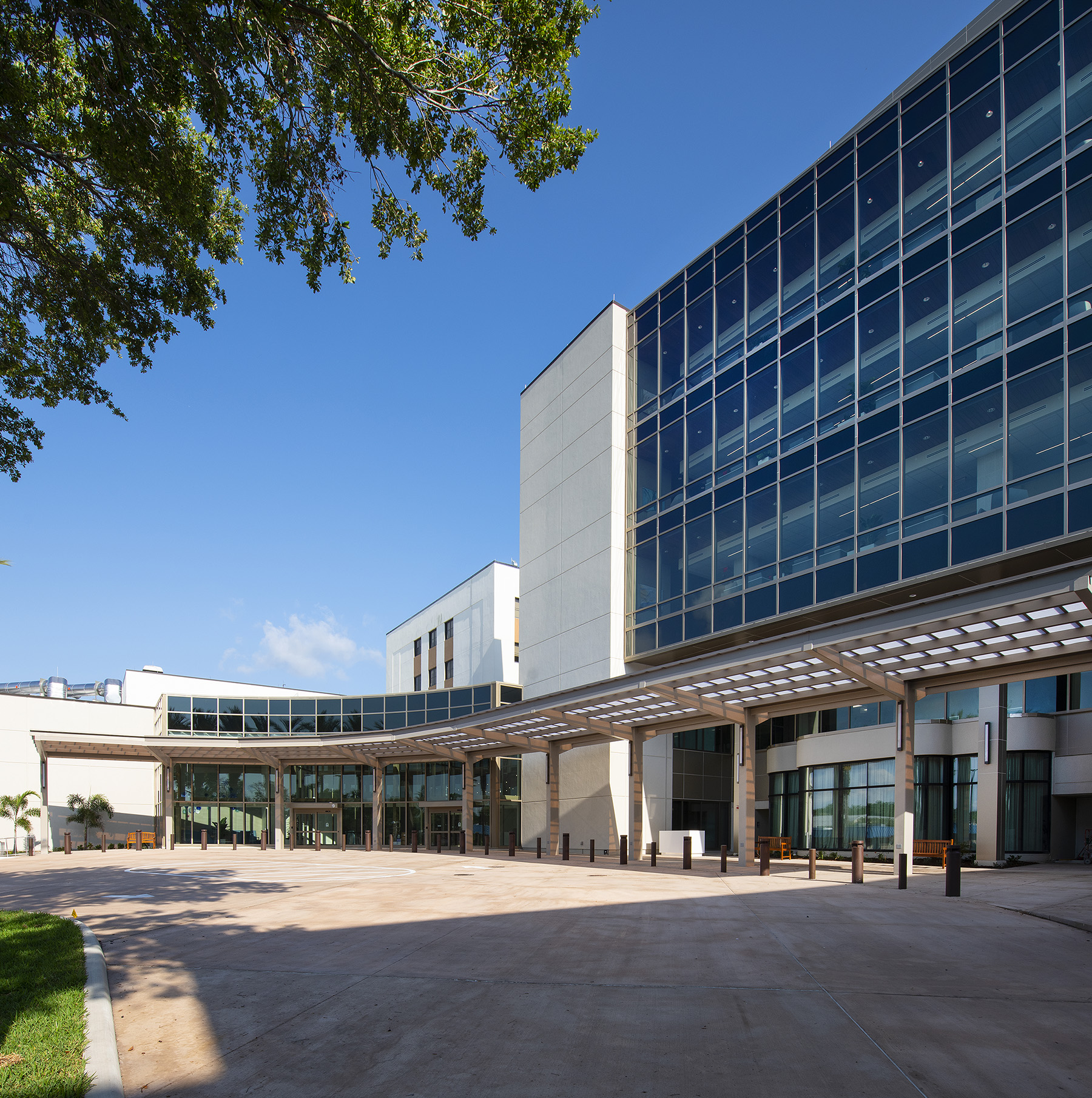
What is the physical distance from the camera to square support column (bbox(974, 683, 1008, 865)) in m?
29.5

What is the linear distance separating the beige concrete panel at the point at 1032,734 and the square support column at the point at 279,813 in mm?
35332

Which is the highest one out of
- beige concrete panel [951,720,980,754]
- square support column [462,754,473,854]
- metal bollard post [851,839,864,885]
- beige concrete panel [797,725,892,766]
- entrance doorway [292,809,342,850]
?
beige concrete panel [951,720,980,754]

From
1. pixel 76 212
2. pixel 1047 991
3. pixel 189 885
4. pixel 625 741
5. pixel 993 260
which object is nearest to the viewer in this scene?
pixel 1047 991

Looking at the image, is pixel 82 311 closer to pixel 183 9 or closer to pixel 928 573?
pixel 183 9

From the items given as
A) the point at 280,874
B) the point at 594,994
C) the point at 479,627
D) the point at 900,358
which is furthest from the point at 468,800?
the point at 594,994

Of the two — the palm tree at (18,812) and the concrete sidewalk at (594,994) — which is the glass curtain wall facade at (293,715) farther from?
the concrete sidewalk at (594,994)

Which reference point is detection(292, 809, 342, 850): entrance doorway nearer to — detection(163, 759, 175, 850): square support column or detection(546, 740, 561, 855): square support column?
detection(163, 759, 175, 850): square support column

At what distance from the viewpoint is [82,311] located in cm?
1418

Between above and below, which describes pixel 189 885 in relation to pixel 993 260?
below

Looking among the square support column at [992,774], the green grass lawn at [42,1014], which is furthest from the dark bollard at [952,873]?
the green grass lawn at [42,1014]

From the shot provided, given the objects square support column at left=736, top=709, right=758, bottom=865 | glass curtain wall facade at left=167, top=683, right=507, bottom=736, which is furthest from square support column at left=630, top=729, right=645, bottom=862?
glass curtain wall facade at left=167, top=683, right=507, bottom=736

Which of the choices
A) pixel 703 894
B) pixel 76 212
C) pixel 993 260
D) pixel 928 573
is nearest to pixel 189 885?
pixel 703 894

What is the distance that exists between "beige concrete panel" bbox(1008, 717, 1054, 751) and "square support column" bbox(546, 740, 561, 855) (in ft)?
57.0

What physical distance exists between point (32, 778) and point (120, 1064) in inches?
2036
